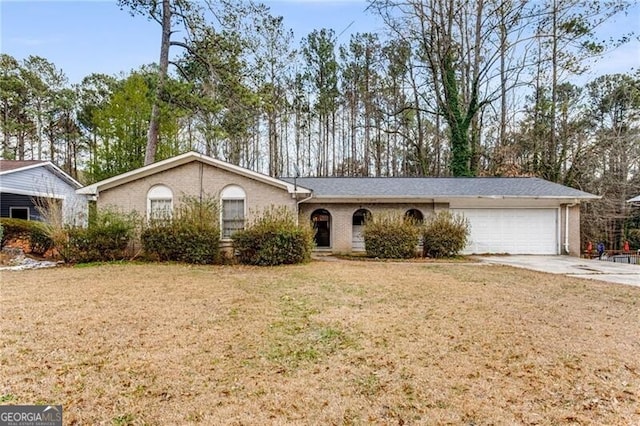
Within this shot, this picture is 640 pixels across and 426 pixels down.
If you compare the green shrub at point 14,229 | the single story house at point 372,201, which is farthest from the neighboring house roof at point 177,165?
the green shrub at point 14,229

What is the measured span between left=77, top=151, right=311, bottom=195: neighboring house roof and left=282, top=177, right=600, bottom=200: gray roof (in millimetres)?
2371

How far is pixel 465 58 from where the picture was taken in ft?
80.5

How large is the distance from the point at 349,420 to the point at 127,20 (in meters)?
18.4

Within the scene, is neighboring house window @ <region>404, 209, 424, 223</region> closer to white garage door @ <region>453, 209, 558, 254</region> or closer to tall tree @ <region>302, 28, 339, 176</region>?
white garage door @ <region>453, 209, 558, 254</region>

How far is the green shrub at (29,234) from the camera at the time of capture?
12.9m

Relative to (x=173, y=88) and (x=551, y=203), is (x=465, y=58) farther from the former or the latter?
(x=173, y=88)

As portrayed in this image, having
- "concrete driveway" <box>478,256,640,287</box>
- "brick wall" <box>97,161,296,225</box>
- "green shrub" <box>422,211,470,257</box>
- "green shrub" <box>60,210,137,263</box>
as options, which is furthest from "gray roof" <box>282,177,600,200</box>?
"green shrub" <box>60,210,137,263</box>

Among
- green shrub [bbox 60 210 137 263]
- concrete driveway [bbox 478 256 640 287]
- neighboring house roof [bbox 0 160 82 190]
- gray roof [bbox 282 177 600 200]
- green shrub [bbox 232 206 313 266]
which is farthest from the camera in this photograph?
neighboring house roof [bbox 0 160 82 190]

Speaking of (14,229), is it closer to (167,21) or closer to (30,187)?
(30,187)

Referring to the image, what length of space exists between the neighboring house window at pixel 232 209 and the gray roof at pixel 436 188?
3.30 meters

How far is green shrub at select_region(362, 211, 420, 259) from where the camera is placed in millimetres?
13742

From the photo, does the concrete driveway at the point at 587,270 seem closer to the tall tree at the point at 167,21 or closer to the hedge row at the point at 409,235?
the hedge row at the point at 409,235

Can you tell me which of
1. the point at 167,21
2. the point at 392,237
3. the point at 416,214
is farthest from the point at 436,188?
the point at 167,21

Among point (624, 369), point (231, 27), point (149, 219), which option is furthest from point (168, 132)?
point (624, 369)
